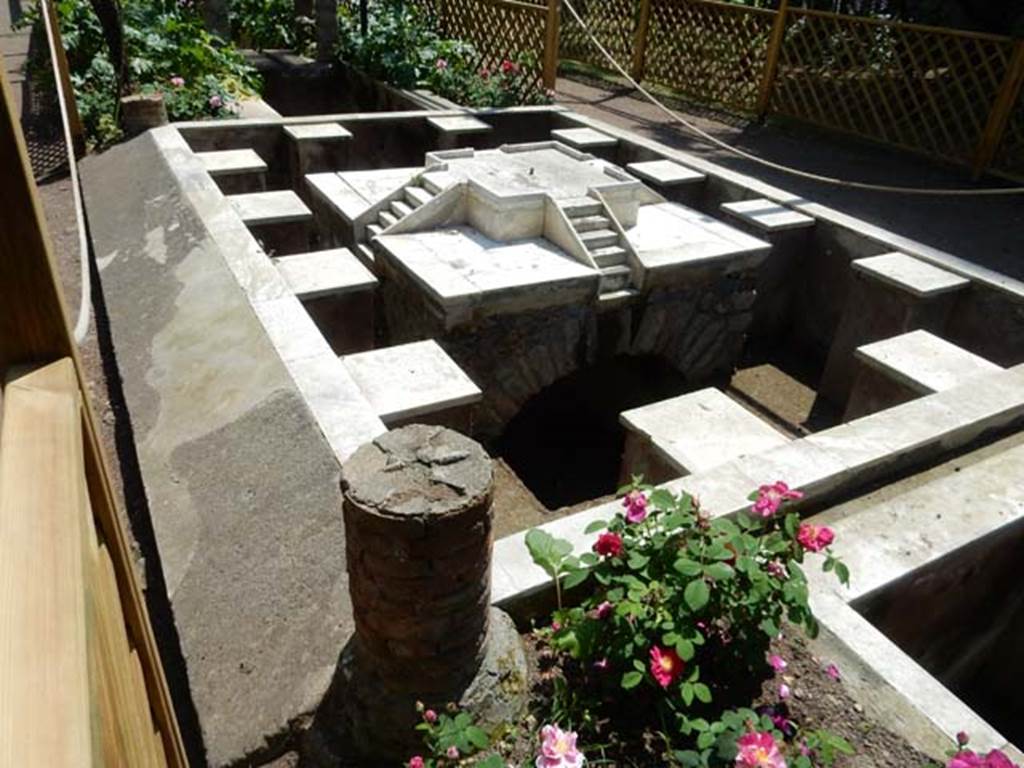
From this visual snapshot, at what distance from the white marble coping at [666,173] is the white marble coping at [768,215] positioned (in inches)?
24.0

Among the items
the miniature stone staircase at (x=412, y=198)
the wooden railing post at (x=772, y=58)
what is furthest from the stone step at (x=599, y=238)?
the wooden railing post at (x=772, y=58)

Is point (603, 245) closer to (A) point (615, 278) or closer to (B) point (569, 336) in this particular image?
(A) point (615, 278)

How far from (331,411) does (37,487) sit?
2.32 meters

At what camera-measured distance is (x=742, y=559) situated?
2180 millimetres

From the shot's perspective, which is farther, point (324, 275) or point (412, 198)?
point (412, 198)

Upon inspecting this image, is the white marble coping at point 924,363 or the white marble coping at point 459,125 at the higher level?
the white marble coping at point 459,125

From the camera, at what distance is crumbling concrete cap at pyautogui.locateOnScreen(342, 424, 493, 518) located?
1.86 m

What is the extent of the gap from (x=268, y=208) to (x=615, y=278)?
2.55m

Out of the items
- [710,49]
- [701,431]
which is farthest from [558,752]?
[710,49]

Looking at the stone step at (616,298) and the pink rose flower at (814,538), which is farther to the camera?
the stone step at (616,298)

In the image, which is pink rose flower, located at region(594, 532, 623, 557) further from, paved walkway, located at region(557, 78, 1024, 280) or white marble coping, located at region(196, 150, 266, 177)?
paved walkway, located at region(557, 78, 1024, 280)

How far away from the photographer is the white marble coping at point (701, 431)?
3.49 metres

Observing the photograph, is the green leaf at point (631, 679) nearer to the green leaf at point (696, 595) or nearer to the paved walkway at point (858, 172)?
the green leaf at point (696, 595)

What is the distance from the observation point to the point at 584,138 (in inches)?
298
